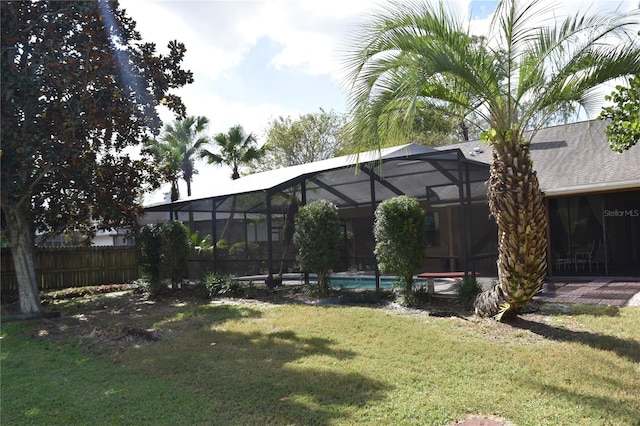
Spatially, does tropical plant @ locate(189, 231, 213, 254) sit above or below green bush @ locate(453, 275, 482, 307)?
above

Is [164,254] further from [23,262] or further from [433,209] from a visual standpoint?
[433,209]

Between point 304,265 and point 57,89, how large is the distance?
6459 mm

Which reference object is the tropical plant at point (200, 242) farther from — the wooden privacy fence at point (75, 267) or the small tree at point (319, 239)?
the wooden privacy fence at point (75, 267)

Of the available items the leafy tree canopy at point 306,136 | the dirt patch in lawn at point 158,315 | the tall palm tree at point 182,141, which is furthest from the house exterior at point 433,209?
→ the leafy tree canopy at point 306,136

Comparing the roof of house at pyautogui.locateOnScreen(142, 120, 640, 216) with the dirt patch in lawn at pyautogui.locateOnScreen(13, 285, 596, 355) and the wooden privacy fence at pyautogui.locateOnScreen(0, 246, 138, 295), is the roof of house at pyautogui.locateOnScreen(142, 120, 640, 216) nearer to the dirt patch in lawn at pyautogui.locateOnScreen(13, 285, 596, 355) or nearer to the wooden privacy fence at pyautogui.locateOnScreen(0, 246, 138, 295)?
the dirt patch in lawn at pyautogui.locateOnScreen(13, 285, 596, 355)

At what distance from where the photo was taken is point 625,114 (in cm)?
487

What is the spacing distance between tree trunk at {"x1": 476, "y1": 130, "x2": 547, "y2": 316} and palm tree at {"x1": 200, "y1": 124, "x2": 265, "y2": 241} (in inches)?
771

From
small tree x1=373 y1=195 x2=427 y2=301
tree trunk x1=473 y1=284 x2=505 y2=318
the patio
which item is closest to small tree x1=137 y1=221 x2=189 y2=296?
small tree x1=373 y1=195 x2=427 y2=301

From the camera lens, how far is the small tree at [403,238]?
980cm

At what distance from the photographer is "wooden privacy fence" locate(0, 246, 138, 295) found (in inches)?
588

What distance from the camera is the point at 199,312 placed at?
10227 mm

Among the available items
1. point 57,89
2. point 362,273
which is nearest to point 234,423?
point 362,273

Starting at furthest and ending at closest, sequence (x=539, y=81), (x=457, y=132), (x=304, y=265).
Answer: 1. (x=457, y=132)
2. (x=304, y=265)
3. (x=539, y=81)

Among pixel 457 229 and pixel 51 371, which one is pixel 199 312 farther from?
pixel 457 229
